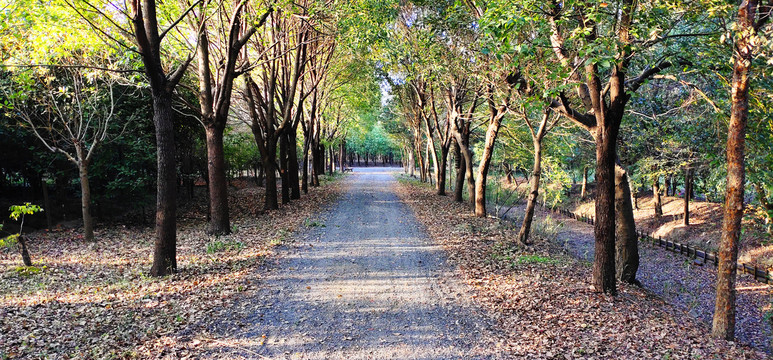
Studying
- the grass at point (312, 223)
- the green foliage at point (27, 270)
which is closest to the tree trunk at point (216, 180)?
the grass at point (312, 223)

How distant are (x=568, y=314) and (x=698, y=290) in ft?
26.9

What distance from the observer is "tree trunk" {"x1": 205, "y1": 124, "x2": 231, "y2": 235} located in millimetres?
12016

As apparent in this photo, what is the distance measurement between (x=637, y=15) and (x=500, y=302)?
5066mm

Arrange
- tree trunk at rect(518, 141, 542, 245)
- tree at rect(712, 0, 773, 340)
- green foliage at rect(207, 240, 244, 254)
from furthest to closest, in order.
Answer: tree trunk at rect(518, 141, 542, 245)
green foliage at rect(207, 240, 244, 254)
tree at rect(712, 0, 773, 340)

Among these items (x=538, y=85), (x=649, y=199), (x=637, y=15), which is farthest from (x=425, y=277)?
(x=649, y=199)

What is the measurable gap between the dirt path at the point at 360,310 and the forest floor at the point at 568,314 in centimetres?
47

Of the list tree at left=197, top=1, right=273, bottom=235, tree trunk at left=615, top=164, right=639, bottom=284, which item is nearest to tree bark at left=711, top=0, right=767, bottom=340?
tree trunk at left=615, top=164, right=639, bottom=284

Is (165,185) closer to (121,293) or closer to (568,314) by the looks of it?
(121,293)

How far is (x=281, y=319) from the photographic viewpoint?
20.8 ft

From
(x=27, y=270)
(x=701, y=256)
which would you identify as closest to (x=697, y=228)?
(x=701, y=256)

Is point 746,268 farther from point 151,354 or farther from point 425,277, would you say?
point 151,354

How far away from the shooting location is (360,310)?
6.73 meters

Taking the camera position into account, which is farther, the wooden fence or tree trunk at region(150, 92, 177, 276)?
the wooden fence

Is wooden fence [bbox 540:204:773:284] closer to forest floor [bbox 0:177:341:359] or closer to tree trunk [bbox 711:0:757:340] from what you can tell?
tree trunk [bbox 711:0:757:340]
